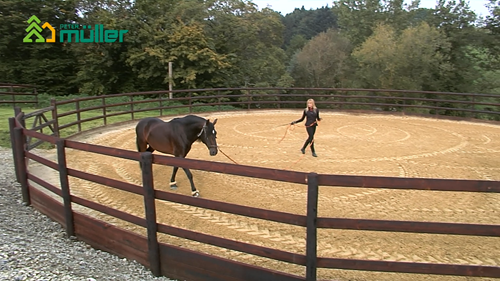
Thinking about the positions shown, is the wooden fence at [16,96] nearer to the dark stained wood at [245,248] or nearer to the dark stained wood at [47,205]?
the dark stained wood at [47,205]

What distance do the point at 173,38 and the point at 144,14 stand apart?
12.7 ft

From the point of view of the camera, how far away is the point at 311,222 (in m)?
3.10

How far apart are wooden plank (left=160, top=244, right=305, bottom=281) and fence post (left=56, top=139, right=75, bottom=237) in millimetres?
1599

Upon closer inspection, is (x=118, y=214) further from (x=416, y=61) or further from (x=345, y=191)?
(x=416, y=61)

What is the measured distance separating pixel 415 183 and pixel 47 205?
4887 millimetres

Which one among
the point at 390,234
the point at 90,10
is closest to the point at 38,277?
the point at 390,234

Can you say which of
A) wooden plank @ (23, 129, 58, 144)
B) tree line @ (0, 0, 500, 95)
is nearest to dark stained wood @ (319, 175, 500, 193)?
wooden plank @ (23, 129, 58, 144)

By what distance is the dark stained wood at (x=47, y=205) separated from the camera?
5.03m

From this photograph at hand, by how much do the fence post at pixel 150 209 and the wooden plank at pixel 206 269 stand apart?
7 cm

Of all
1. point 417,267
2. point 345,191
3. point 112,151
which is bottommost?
point 345,191

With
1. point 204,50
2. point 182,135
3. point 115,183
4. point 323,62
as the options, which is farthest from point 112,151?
point 323,62

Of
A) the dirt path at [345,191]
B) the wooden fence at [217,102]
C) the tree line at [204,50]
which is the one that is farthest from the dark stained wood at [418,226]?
the tree line at [204,50]

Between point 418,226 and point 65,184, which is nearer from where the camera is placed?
point 418,226

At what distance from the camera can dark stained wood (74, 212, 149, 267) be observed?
159 inches
